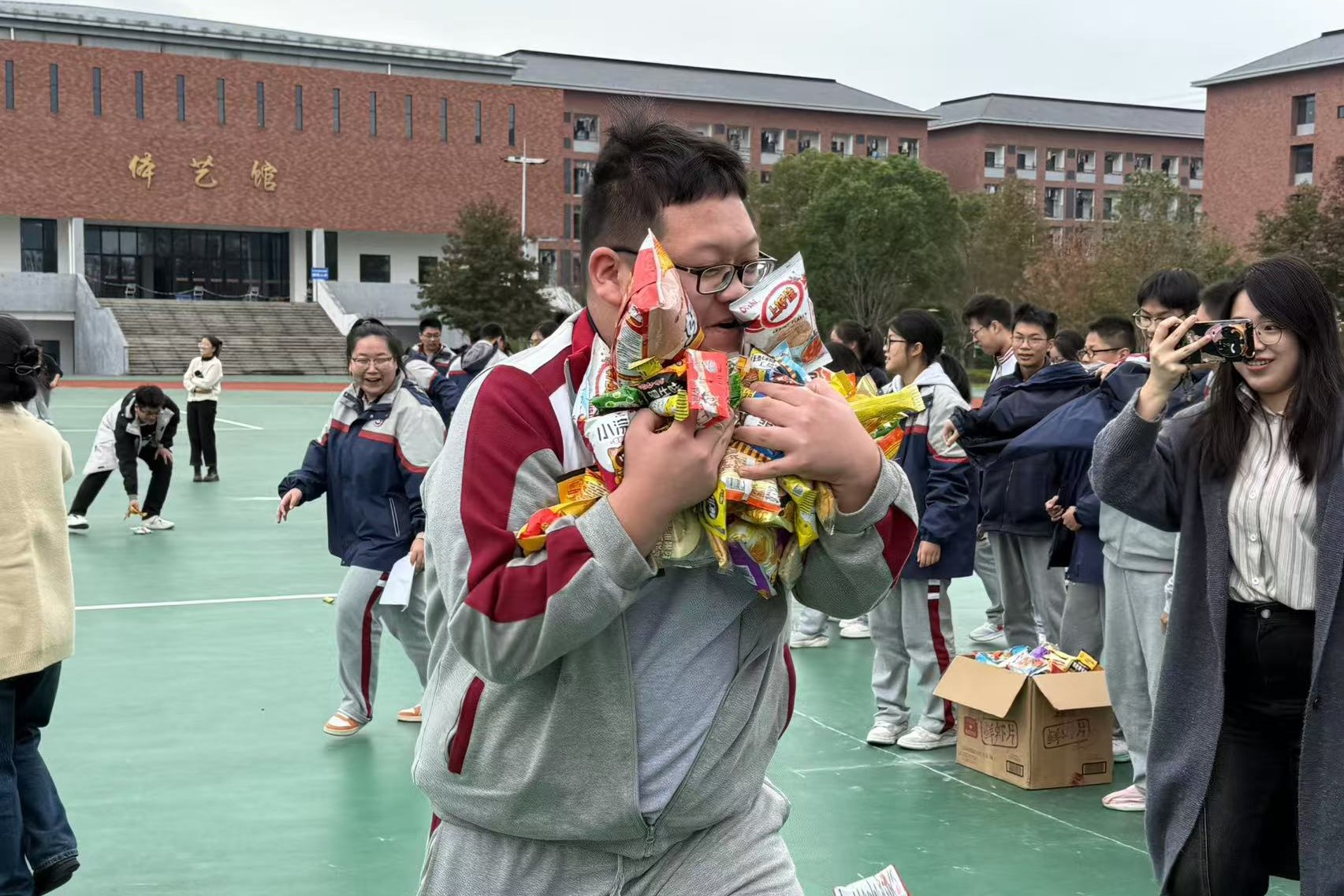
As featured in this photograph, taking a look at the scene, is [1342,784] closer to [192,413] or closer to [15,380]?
[15,380]

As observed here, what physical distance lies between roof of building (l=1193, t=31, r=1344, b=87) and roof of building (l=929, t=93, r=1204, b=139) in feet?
62.8

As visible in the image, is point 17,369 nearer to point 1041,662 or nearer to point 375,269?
point 1041,662

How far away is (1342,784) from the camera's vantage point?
9.80 ft

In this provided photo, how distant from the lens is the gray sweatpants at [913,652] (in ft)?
21.6

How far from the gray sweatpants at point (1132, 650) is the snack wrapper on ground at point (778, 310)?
12.3ft

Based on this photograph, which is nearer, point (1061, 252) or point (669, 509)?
point (669, 509)

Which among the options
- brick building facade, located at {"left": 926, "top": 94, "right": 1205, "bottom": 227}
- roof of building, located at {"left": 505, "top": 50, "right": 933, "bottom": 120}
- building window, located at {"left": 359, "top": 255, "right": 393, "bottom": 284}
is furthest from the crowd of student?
brick building facade, located at {"left": 926, "top": 94, "right": 1205, "bottom": 227}

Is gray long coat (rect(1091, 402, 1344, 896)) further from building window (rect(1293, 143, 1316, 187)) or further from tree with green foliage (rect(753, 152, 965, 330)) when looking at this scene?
building window (rect(1293, 143, 1316, 187))

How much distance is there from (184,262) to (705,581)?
63320 mm

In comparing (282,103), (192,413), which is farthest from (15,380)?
(282,103)

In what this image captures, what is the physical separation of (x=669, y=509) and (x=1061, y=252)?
170 ft

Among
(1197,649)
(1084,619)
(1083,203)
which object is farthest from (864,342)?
(1083,203)

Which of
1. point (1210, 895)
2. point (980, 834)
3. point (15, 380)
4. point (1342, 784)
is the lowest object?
point (980, 834)

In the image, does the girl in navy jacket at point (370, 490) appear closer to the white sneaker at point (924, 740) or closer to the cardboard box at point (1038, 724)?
the white sneaker at point (924, 740)
